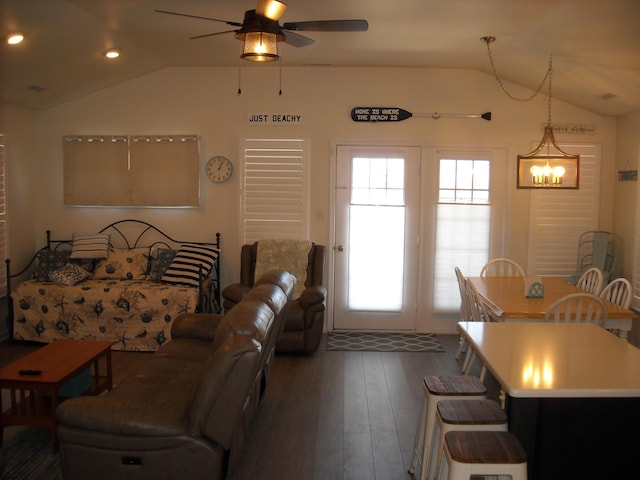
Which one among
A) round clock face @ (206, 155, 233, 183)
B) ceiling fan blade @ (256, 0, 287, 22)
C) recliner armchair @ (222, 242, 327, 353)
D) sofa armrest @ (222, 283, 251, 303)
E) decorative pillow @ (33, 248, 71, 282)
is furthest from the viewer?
round clock face @ (206, 155, 233, 183)

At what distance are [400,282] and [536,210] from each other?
1.64 m

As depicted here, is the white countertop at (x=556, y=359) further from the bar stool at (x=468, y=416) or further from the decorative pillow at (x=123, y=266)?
the decorative pillow at (x=123, y=266)

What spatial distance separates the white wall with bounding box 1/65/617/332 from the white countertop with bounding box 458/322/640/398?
3.34m

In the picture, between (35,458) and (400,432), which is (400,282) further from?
(35,458)

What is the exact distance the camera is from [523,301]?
443cm

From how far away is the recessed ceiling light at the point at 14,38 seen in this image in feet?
14.5

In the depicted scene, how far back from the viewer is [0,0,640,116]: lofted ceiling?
4031 mm

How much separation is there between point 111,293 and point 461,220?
3.64 m

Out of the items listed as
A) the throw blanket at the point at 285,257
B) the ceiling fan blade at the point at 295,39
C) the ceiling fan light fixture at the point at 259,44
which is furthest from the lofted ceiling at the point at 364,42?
the throw blanket at the point at 285,257

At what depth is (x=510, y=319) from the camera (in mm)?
4090

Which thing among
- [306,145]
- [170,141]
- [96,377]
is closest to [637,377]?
[96,377]

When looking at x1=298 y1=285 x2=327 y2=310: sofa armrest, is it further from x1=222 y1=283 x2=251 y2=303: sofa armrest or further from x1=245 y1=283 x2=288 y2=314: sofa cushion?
x1=245 y1=283 x2=288 y2=314: sofa cushion

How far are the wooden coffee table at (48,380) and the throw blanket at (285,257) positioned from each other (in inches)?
80.5

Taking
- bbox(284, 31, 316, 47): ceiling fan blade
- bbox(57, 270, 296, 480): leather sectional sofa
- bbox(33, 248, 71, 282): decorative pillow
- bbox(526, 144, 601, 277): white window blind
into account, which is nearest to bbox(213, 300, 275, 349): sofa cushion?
bbox(57, 270, 296, 480): leather sectional sofa
